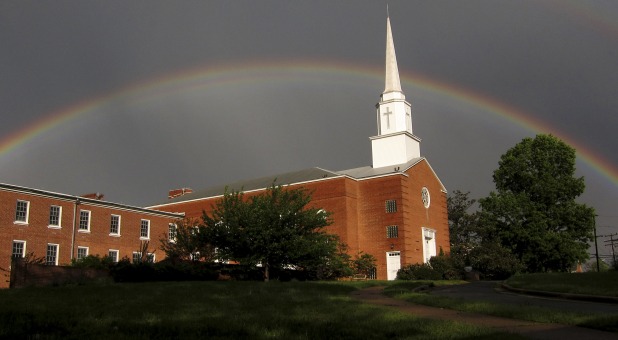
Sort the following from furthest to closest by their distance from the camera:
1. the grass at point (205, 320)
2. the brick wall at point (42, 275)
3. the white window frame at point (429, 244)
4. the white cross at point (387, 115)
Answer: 1. the white cross at point (387, 115)
2. the white window frame at point (429, 244)
3. the brick wall at point (42, 275)
4. the grass at point (205, 320)

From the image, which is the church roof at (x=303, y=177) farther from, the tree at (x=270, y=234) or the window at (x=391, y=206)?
the tree at (x=270, y=234)

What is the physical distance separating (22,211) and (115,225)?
308 inches

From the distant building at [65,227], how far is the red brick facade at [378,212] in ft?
23.7

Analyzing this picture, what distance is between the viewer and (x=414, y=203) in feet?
151

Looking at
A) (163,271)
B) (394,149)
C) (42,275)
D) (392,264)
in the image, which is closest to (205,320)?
(42,275)

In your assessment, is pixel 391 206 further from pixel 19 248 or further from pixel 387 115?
pixel 19 248

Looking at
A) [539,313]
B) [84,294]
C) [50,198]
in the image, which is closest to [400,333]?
[539,313]

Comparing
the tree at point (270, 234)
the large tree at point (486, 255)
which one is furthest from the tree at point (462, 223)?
the tree at point (270, 234)

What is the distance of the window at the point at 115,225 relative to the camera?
144ft

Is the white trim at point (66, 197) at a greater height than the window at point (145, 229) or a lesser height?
greater

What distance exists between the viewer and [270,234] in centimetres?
3016

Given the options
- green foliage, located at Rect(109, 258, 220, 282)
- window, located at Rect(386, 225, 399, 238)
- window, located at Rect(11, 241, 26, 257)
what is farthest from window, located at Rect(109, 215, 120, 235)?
window, located at Rect(386, 225, 399, 238)

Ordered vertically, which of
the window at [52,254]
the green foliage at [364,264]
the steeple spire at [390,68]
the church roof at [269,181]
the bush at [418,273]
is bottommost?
the bush at [418,273]

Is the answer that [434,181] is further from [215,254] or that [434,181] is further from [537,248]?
[215,254]
